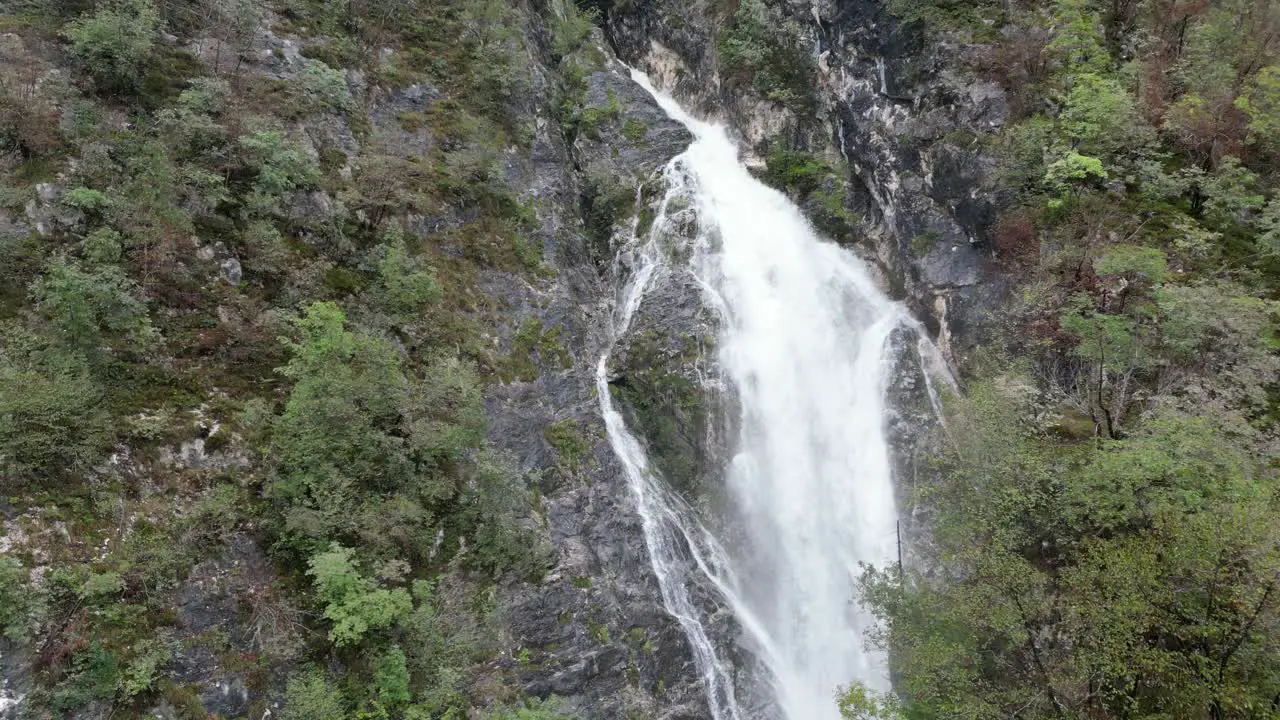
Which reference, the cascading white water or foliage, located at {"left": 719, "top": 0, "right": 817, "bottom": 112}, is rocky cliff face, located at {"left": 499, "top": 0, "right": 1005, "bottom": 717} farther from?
the cascading white water

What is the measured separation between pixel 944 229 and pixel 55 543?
2168 cm

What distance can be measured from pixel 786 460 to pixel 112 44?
19.7 meters

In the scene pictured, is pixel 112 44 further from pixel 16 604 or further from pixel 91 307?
pixel 16 604

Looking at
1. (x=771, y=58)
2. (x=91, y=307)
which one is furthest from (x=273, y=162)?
(x=771, y=58)

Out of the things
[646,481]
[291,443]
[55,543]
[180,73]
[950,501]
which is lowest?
[646,481]

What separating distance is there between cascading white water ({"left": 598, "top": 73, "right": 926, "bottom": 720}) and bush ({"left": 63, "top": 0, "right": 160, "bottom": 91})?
44.1ft

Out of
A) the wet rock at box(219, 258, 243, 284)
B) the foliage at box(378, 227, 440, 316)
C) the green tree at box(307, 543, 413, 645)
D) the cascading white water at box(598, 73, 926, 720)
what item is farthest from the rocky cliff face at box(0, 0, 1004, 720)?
the foliage at box(378, 227, 440, 316)

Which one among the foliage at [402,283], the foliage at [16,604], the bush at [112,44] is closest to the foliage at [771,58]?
the foliage at [402,283]

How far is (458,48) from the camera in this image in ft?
76.8

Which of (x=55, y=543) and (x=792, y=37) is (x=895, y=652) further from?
(x=792, y=37)

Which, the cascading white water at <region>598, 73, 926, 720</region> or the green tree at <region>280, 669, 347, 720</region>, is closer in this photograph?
the green tree at <region>280, 669, 347, 720</region>

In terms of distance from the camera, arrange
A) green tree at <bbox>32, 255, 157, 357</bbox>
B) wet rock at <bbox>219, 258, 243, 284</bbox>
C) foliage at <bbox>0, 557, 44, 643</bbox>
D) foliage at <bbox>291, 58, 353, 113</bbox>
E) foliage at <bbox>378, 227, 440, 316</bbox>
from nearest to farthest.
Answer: foliage at <bbox>0, 557, 44, 643</bbox>
green tree at <bbox>32, 255, 157, 357</bbox>
wet rock at <bbox>219, 258, 243, 284</bbox>
foliage at <bbox>378, 227, 440, 316</bbox>
foliage at <bbox>291, 58, 353, 113</bbox>

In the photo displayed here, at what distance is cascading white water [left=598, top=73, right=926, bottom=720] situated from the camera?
53.7 feet

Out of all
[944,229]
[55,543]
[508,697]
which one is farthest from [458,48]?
[508,697]
